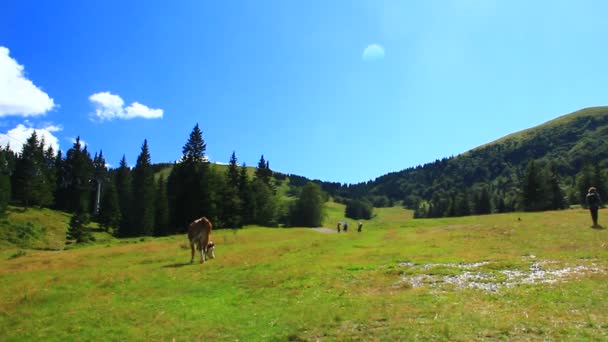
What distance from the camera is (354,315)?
459 inches

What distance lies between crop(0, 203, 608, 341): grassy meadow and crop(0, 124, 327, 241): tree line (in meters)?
55.1

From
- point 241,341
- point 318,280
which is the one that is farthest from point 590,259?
point 241,341

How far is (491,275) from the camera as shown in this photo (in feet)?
52.5

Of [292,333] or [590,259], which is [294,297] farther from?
[590,259]

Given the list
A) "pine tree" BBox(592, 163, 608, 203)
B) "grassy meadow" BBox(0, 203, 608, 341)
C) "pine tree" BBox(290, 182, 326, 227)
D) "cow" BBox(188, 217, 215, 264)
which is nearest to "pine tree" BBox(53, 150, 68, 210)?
"pine tree" BBox(290, 182, 326, 227)

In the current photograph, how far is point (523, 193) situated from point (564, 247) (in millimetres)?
94717

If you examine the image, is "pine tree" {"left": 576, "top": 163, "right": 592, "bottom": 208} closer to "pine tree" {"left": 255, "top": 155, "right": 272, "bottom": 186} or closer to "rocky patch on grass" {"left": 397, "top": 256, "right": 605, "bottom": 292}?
"pine tree" {"left": 255, "top": 155, "right": 272, "bottom": 186}

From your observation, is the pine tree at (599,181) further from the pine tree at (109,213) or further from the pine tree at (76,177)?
the pine tree at (76,177)

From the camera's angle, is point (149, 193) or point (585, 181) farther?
point (585, 181)

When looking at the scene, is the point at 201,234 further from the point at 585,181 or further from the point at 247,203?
the point at 585,181

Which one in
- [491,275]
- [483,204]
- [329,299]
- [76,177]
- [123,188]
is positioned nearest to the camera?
[329,299]

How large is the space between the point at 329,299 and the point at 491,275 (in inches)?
271

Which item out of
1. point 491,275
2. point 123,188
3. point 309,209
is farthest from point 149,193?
point 491,275

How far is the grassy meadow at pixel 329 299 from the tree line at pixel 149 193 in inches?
2168
